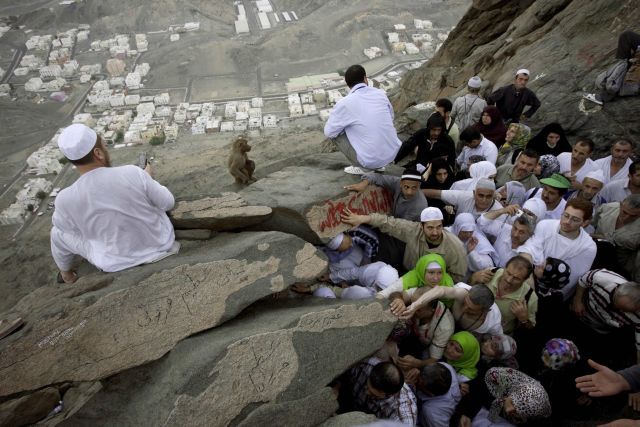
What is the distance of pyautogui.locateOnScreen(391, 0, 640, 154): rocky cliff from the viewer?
885cm

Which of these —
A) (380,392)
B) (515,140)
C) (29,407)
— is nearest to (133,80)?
(515,140)

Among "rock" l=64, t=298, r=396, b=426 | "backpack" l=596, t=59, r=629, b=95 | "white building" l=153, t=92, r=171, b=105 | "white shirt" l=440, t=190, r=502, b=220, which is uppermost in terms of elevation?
"backpack" l=596, t=59, r=629, b=95

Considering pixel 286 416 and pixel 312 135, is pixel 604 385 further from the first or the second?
pixel 312 135

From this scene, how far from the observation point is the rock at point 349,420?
10.7ft

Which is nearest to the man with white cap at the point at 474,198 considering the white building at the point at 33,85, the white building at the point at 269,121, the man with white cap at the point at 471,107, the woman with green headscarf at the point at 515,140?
the woman with green headscarf at the point at 515,140

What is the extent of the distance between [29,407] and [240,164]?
5.77 metres

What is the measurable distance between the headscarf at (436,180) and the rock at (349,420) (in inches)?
159

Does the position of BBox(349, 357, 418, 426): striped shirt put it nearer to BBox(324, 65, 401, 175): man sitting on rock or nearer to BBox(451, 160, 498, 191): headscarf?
BBox(324, 65, 401, 175): man sitting on rock

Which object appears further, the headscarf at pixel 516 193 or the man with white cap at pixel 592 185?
the headscarf at pixel 516 193

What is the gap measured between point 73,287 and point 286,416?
266 cm

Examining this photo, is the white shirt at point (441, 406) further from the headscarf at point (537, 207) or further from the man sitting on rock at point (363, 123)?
the man sitting on rock at point (363, 123)

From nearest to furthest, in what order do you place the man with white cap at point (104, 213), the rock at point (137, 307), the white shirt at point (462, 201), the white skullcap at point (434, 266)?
1. the rock at point (137, 307)
2. the man with white cap at point (104, 213)
3. the white skullcap at point (434, 266)
4. the white shirt at point (462, 201)

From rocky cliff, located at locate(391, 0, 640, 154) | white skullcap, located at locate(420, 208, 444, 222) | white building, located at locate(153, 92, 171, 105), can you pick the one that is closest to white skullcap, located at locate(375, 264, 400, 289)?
white skullcap, located at locate(420, 208, 444, 222)

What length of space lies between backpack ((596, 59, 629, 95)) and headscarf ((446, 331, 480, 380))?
752cm
